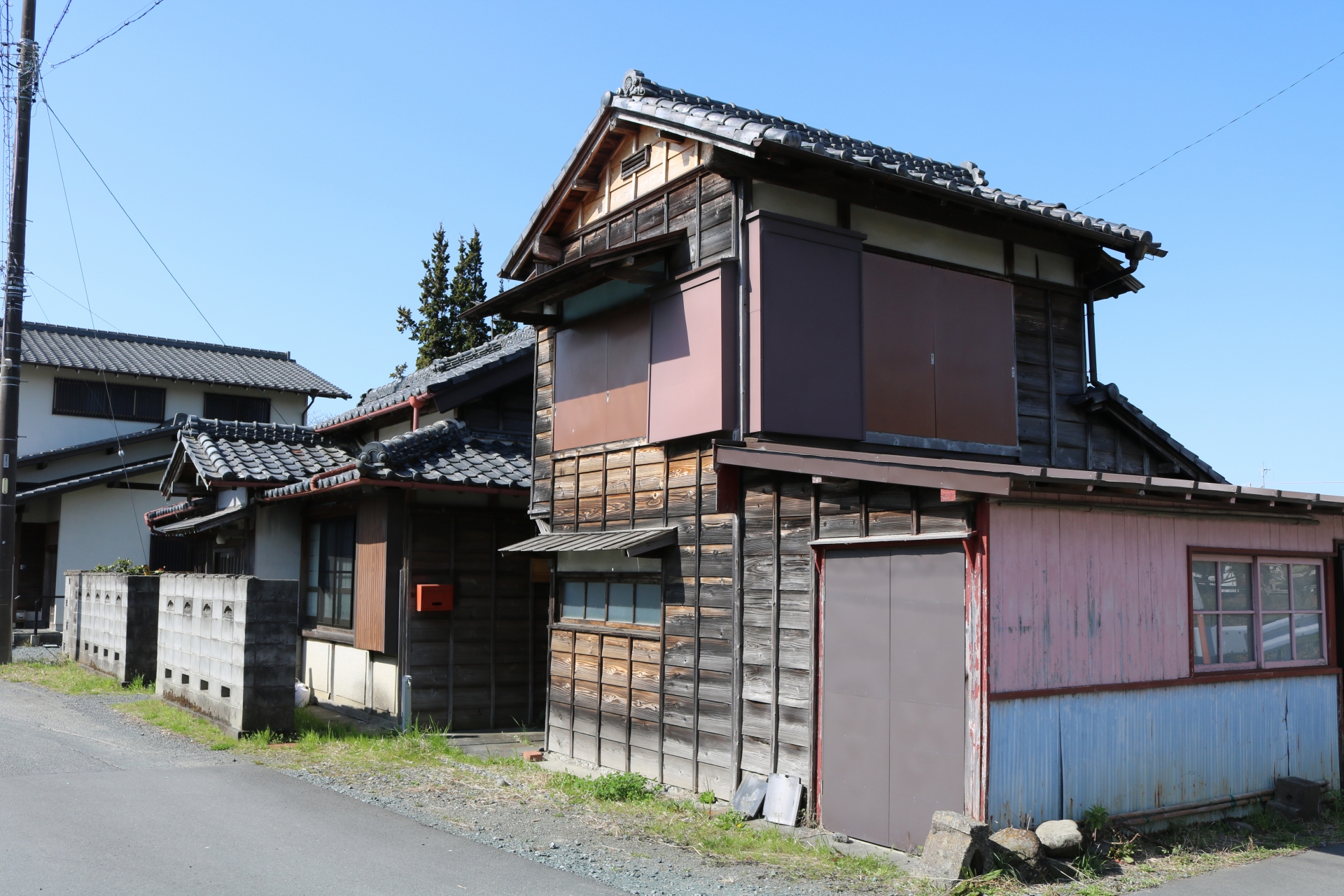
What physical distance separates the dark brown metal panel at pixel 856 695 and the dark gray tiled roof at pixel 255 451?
31.7 feet

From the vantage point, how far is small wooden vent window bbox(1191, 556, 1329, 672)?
886cm

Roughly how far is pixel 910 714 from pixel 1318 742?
4.65 meters

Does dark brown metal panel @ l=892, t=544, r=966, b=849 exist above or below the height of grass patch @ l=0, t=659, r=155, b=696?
above

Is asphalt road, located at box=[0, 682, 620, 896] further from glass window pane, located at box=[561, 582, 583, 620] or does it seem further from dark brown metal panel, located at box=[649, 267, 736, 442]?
dark brown metal panel, located at box=[649, 267, 736, 442]

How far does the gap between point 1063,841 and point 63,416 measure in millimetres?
28800

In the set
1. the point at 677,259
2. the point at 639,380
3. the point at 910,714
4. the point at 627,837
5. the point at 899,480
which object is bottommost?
the point at 627,837

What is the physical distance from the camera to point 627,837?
26.6 ft

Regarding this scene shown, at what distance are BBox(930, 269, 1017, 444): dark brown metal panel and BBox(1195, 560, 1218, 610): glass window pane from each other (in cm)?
250

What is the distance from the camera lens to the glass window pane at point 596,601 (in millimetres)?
11430

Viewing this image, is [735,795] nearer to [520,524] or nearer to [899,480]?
[899,480]

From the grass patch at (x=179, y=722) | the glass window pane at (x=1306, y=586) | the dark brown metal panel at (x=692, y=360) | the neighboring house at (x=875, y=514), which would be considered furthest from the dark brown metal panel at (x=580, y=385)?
the glass window pane at (x=1306, y=586)

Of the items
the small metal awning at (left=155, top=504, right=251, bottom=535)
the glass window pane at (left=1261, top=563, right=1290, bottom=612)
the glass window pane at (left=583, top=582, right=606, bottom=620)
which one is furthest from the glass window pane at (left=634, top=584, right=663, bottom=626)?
the small metal awning at (left=155, top=504, right=251, bottom=535)

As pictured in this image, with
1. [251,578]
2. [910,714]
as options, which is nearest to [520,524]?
[251,578]

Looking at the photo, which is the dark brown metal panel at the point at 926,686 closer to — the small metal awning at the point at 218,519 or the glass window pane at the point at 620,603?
the glass window pane at the point at 620,603
